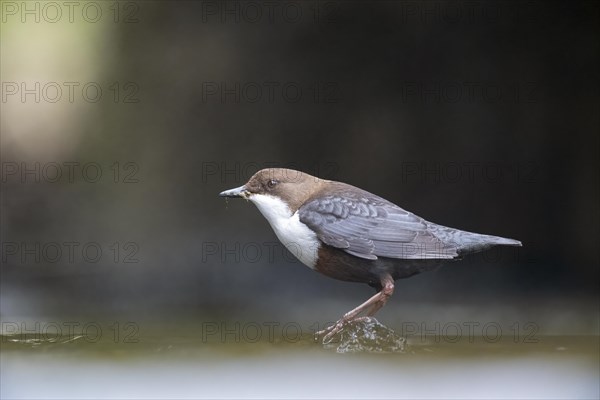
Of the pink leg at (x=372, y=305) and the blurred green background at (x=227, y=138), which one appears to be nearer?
the pink leg at (x=372, y=305)

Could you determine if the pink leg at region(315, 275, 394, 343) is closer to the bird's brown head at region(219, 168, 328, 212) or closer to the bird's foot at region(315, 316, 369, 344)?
the bird's foot at region(315, 316, 369, 344)

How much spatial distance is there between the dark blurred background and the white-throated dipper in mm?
948

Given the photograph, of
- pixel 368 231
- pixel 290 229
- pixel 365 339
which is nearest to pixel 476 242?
pixel 368 231

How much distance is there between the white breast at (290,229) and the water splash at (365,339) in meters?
0.35

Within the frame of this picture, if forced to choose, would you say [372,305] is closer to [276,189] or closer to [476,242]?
[476,242]

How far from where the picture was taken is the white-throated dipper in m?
3.88

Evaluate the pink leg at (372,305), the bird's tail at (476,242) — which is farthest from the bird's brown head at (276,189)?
the bird's tail at (476,242)

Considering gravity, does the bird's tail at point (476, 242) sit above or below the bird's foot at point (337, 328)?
above

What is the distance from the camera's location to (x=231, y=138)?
16.4 feet

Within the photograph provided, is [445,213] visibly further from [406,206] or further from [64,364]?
[64,364]

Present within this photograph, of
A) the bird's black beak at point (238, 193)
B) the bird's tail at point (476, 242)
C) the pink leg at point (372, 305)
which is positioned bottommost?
the pink leg at point (372, 305)

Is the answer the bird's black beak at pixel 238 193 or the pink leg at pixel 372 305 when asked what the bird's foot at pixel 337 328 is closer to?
the pink leg at pixel 372 305

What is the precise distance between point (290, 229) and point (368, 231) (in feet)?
1.21

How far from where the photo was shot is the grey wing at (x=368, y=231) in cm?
387
